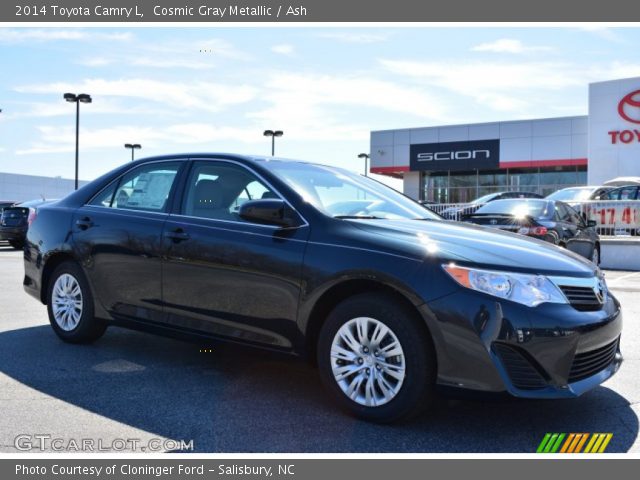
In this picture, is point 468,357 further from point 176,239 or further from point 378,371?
point 176,239

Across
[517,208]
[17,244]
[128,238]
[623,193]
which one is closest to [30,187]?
[17,244]

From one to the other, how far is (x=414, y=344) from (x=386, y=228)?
0.74 meters

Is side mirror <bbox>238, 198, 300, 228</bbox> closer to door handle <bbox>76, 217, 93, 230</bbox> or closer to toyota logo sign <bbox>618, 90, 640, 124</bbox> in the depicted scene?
door handle <bbox>76, 217, 93, 230</bbox>

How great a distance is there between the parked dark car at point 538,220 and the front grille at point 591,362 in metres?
6.77

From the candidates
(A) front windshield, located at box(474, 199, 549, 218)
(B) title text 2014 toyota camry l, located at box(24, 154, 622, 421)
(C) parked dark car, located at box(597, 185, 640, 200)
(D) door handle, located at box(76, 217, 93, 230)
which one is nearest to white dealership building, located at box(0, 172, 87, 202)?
(C) parked dark car, located at box(597, 185, 640, 200)

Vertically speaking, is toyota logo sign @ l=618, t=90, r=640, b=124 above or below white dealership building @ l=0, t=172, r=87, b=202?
above

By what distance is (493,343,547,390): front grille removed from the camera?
11.2 ft

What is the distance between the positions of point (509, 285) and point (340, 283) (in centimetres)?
94

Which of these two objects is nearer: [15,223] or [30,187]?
[15,223]

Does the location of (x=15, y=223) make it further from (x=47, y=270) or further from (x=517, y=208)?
(x=47, y=270)

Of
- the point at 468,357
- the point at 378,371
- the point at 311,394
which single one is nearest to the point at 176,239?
the point at 311,394

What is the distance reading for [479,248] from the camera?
374cm

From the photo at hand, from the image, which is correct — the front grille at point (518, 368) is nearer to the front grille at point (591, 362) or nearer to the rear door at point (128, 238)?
the front grille at point (591, 362)

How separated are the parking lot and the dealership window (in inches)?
1370
